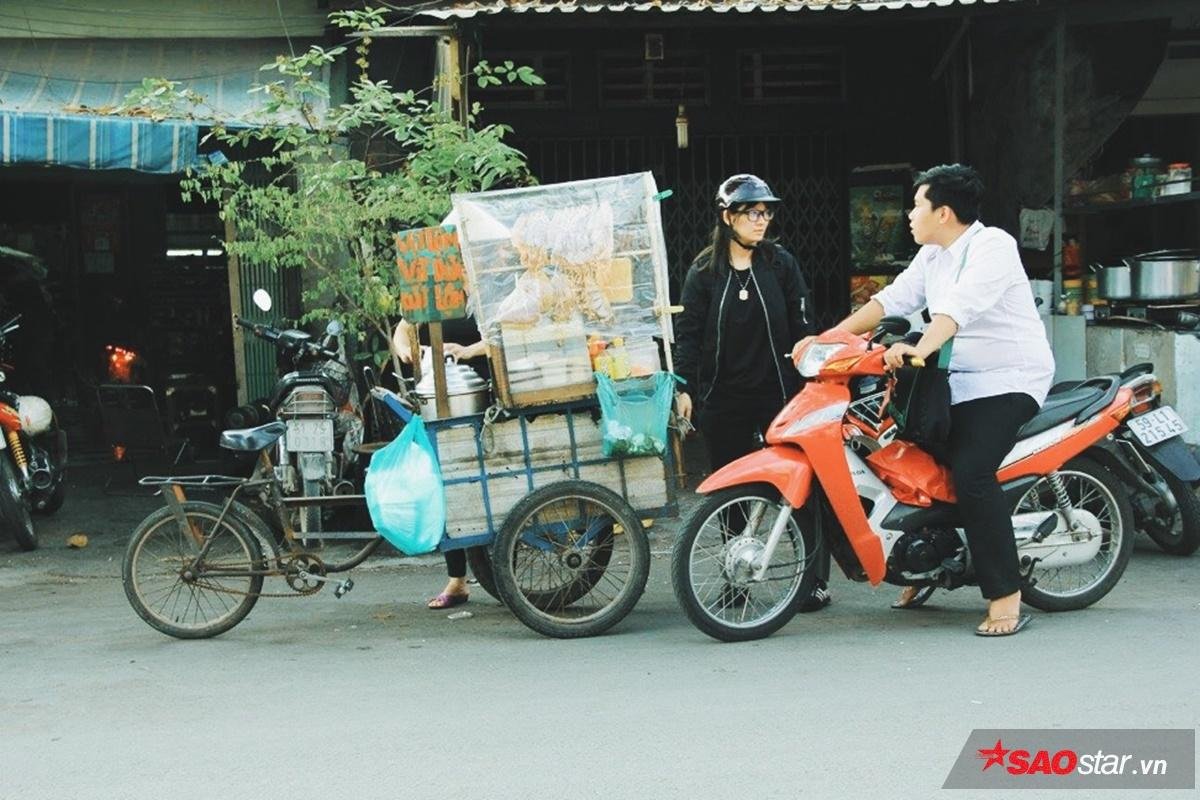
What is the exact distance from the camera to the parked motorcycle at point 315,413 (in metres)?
8.44

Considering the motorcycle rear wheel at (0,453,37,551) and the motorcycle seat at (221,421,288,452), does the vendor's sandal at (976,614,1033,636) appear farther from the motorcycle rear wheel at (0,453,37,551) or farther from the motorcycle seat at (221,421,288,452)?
the motorcycle rear wheel at (0,453,37,551)

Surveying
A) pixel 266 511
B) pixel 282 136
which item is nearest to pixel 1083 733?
pixel 266 511

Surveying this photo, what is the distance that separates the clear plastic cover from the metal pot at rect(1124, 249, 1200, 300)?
4.29 meters

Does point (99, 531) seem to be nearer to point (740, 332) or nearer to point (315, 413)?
point (315, 413)

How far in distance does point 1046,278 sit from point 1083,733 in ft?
20.9

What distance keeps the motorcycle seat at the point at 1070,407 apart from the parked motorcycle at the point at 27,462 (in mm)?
5731

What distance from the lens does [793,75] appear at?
38.1 ft

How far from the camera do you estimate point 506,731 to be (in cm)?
501

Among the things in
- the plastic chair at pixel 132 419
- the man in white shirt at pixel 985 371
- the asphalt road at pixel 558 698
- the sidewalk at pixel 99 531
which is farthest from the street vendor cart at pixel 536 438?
the plastic chair at pixel 132 419

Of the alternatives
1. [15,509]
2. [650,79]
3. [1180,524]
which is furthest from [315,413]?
[1180,524]

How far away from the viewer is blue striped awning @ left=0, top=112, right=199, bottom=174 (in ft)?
29.9

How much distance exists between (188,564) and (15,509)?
2.80 meters

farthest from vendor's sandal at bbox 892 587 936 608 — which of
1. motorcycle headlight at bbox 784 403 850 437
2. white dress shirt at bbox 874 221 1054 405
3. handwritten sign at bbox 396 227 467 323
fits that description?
handwritten sign at bbox 396 227 467 323

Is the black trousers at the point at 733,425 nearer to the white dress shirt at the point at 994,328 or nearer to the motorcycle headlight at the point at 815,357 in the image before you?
the motorcycle headlight at the point at 815,357
